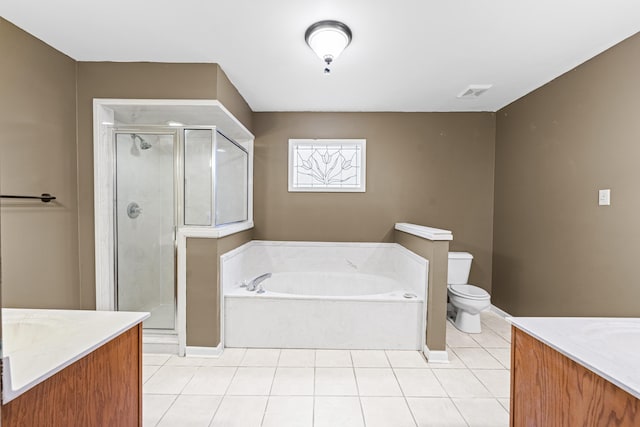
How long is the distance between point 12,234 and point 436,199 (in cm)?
371

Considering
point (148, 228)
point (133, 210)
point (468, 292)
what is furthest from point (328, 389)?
point (133, 210)

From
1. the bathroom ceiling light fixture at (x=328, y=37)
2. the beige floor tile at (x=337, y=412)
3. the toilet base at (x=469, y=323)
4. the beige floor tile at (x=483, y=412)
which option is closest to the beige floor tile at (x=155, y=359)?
the beige floor tile at (x=337, y=412)

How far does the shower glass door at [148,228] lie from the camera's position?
2518mm

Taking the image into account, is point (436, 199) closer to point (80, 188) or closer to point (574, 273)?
point (574, 273)

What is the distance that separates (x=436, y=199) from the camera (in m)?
3.45

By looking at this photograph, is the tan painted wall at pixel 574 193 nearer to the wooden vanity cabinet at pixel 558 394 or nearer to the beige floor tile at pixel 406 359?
the beige floor tile at pixel 406 359

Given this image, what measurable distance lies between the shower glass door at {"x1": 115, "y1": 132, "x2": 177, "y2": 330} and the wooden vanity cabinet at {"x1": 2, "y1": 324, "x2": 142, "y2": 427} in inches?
61.0

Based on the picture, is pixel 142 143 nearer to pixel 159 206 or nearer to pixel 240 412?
pixel 159 206

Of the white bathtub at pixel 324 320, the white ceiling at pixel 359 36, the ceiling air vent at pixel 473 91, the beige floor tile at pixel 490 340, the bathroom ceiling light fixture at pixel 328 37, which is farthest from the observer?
the ceiling air vent at pixel 473 91

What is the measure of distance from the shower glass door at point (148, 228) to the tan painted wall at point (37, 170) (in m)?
0.34

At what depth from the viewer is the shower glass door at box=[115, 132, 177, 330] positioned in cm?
252

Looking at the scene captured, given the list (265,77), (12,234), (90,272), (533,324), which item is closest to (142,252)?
(90,272)

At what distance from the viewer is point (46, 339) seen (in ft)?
2.84

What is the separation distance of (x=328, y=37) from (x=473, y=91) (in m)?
1.72
